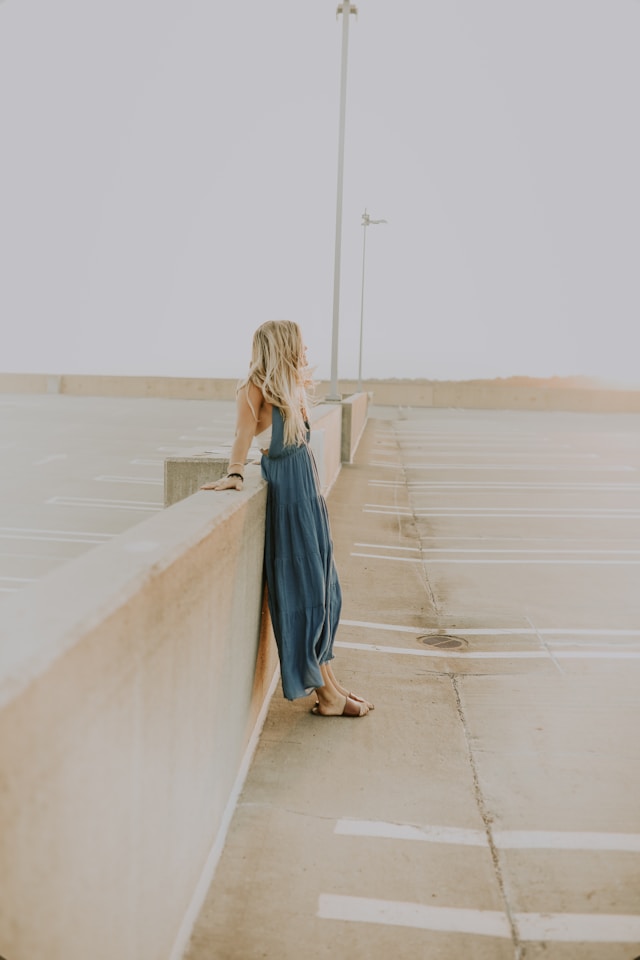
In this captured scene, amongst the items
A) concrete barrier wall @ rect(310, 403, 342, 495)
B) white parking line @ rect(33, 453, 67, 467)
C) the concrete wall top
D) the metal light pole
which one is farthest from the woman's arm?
white parking line @ rect(33, 453, 67, 467)

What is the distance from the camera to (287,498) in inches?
176

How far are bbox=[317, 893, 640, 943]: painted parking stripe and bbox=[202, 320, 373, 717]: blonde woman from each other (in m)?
1.35

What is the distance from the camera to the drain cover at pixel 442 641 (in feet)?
21.9

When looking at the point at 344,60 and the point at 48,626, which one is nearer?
the point at 48,626

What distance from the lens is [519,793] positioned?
4.23m

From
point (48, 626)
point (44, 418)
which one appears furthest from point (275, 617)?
point (44, 418)

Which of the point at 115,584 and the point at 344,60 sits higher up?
the point at 344,60

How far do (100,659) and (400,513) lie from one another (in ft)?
36.8

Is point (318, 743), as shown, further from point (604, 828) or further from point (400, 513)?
point (400, 513)

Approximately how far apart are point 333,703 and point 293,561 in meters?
1.01

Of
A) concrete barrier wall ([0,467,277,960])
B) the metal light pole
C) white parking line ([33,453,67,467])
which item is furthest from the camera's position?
white parking line ([33,453,67,467])

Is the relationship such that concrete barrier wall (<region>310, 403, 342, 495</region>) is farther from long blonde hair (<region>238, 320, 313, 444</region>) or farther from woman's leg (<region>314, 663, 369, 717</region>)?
long blonde hair (<region>238, 320, 313, 444</region>)

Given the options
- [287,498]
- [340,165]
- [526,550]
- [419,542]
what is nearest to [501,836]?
[287,498]

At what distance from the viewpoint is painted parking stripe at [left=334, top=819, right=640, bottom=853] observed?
148 inches
